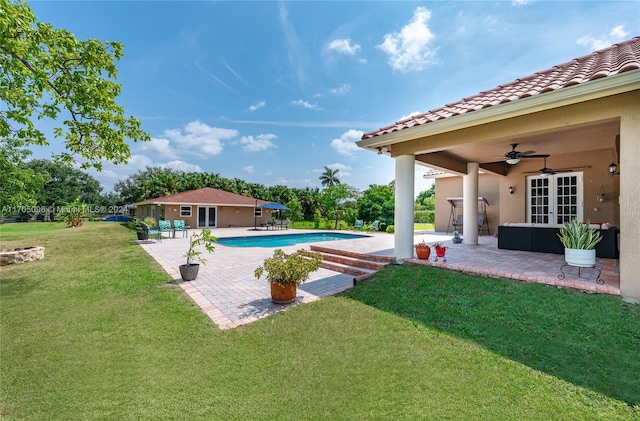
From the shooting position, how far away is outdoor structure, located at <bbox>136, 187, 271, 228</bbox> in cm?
2508

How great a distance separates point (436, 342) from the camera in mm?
3561

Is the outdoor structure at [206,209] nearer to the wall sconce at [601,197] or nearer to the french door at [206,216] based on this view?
the french door at [206,216]

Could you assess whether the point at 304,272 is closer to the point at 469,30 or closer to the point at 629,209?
the point at 629,209

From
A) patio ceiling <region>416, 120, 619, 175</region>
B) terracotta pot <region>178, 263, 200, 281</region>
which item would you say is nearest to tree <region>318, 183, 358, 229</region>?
patio ceiling <region>416, 120, 619, 175</region>

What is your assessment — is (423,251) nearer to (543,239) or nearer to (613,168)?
(543,239)

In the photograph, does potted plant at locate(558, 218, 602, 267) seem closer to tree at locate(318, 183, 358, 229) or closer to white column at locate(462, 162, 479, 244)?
white column at locate(462, 162, 479, 244)

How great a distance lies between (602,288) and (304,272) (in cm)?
499

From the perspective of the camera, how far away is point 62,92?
678cm

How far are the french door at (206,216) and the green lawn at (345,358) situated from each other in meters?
21.8

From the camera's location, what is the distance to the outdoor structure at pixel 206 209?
25.1 m

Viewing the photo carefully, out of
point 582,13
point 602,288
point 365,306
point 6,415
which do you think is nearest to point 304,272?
point 365,306

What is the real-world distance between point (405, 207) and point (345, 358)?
4.65m

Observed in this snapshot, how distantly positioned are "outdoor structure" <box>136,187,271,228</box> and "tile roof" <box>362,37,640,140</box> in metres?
21.0

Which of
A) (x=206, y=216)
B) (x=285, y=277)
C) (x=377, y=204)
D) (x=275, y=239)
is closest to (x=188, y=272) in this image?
(x=285, y=277)
